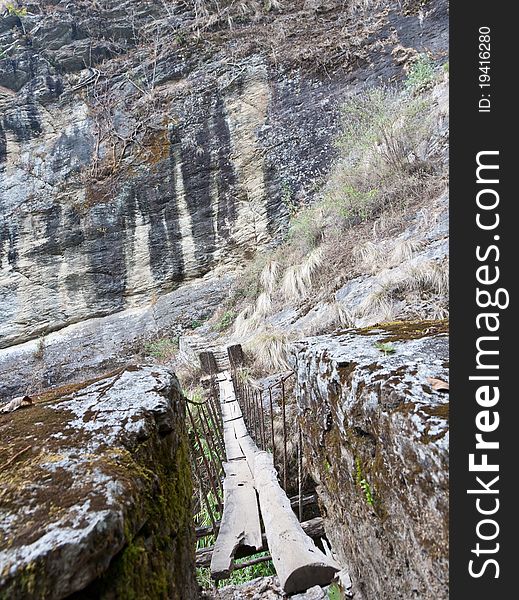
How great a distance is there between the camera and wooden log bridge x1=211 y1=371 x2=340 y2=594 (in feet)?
4.96

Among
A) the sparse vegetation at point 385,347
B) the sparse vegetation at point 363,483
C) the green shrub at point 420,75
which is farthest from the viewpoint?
the green shrub at point 420,75

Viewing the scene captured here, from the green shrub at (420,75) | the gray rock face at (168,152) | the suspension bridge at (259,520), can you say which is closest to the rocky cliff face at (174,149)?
the gray rock face at (168,152)

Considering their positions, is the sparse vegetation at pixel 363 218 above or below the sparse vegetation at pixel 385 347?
above

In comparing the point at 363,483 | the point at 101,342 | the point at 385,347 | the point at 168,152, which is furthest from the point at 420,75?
the point at 101,342

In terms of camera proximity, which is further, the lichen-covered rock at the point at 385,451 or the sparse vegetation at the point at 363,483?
the sparse vegetation at the point at 363,483

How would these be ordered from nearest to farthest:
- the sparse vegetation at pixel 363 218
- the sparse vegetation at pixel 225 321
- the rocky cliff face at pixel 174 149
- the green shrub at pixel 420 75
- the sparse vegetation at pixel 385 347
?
the sparse vegetation at pixel 385 347 → the sparse vegetation at pixel 363 218 → the green shrub at pixel 420 75 → the sparse vegetation at pixel 225 321 → the rocky cliff face at pixel 174 149

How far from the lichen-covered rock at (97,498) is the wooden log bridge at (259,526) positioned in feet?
1.59

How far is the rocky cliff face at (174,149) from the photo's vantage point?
35.2ft

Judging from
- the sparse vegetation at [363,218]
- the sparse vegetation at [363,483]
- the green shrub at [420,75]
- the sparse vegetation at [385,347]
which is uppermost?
the green shrub at [420,75]

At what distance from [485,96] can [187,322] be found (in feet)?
31.4

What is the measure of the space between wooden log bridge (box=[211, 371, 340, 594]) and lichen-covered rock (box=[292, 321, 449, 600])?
0.54 feet

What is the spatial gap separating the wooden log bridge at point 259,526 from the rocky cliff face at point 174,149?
7562 millimetres

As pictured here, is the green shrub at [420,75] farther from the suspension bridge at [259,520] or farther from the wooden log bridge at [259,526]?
the wooden log bridge at [259,526]

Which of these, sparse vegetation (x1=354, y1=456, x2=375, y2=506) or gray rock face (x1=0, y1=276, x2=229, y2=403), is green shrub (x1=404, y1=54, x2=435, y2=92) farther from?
sparse vegetation (x1=354, y1=456, x2=375, y2=506)
